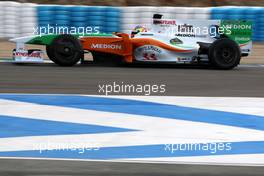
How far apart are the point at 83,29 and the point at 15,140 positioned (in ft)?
26.6

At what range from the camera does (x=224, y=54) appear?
9.88 m

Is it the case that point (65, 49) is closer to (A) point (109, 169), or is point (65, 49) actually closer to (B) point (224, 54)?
(B) point (224, 54)

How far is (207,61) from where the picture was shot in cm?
995

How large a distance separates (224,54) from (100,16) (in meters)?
4.64

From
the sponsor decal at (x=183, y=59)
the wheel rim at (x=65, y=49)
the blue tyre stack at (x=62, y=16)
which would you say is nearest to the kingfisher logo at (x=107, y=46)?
the wheel rim at (x=65, y=49)

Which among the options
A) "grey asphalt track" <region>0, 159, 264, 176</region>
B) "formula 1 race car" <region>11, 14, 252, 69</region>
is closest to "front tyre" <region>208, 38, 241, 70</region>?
"formula 1 race car" <region>11, 14, 252, 69</region>

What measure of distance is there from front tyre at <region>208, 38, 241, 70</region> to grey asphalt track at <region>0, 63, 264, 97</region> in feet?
0.51

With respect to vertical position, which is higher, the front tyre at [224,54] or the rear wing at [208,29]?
the rear wing at [208,29]

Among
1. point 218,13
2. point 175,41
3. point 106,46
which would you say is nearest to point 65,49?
point 106,46

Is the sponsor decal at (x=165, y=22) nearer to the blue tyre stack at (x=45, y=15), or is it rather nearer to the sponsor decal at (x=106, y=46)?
the sponsor decal at (x=106, y=46)

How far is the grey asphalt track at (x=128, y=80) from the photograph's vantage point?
186 inches

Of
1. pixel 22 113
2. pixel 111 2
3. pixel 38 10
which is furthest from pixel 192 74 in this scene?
pixel 111 2

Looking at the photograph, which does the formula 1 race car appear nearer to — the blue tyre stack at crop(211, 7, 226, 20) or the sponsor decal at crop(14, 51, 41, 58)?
the sponsor decal at crop(14, 51, 41, 58)

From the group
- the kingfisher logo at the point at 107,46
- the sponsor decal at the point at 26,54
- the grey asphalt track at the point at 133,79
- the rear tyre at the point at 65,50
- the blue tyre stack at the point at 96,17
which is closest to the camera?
the grey asphalt track at the point at 133,79
